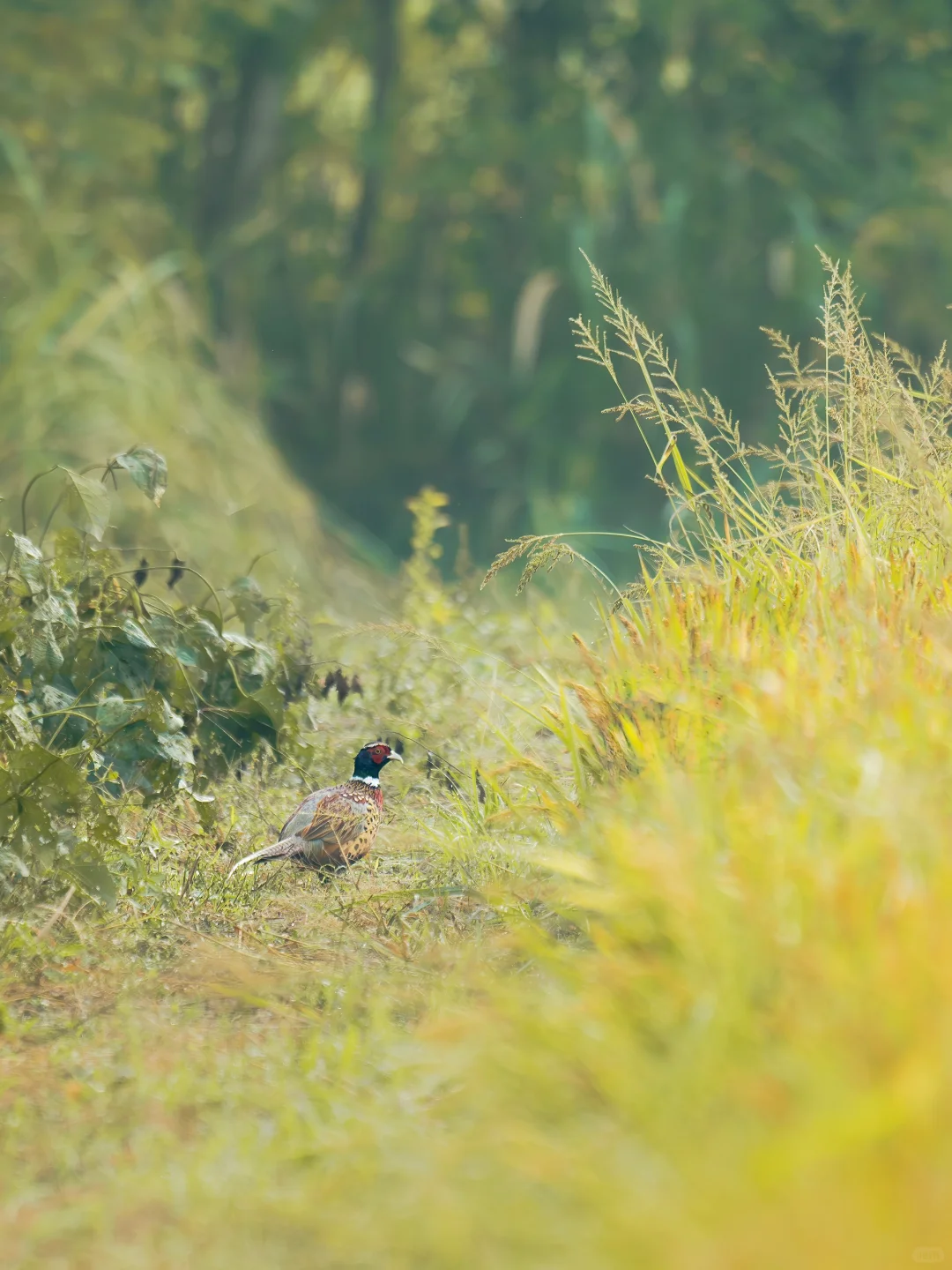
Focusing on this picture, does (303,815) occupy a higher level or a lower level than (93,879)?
lower

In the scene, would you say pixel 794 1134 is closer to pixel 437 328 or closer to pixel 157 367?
pixel 157 367

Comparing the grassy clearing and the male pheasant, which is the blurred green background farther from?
the grassy clearing

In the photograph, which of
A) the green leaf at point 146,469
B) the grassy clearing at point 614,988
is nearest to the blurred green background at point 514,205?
the grassy clearing at point 614,988

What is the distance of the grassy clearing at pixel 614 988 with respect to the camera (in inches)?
81.6

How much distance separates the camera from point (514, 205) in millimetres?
13109

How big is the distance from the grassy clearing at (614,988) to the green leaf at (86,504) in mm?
845

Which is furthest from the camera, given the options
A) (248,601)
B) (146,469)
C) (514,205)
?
(514,205)

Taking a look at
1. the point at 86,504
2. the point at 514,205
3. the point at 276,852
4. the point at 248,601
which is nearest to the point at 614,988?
the point at 86,504

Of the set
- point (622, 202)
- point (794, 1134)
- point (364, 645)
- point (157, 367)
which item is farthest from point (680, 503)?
point (622, 202)

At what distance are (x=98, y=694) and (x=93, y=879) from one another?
64 centimetres

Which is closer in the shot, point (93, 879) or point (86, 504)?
point (93, 879)

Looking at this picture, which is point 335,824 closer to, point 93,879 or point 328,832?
point 328,832

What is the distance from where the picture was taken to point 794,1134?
1982mm

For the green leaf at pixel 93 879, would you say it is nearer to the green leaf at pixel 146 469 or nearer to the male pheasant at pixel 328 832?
the male pheasant at pixel 328 832
